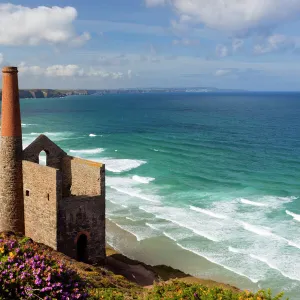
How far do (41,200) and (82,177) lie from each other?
2.87m

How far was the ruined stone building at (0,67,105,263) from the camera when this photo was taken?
22938 mm

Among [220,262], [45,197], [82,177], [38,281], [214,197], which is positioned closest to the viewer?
[38,281]

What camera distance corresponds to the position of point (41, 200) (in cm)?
2344

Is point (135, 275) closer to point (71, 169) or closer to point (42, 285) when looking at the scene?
point (71, 169)

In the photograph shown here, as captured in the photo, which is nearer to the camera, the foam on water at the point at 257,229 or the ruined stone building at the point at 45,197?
the ruined stone building at the point at 45,197

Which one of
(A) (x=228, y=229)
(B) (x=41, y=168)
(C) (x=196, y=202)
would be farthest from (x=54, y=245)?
(C) (x=196, y=202)

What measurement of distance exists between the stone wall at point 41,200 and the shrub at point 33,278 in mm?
10917

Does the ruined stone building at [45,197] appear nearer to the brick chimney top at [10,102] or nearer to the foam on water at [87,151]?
the brick chimney top at [10,102]

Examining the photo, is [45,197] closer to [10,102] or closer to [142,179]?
[10,102]

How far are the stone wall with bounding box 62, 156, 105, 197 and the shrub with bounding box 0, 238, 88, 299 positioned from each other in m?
12.4

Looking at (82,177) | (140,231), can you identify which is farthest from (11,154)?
(140,231)

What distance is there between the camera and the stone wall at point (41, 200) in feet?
73.3

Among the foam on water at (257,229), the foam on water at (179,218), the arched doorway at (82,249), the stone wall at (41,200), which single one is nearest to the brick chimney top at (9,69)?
the stone wall at (41,200)

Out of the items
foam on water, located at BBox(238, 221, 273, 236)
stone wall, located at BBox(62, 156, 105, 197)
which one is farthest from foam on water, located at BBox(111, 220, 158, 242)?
stone wall, located at BBox(62, 156, 105, 197)
